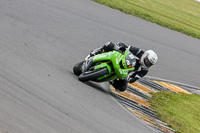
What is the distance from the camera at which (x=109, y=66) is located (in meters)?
8.48

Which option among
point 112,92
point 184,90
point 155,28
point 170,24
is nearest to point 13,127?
point 112,92

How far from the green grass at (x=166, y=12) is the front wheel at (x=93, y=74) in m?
9.76

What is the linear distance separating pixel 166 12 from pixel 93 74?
14608mm

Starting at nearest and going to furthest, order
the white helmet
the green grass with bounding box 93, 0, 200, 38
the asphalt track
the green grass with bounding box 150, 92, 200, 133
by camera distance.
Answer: the asphalt track → the white helmet → the green grass with bounding box 150, 92, 200, 133 → the green grass with bounding box 93, 0, 200, 38

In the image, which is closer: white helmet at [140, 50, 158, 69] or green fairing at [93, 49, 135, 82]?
white helmet at [140, 50, 158, 69]

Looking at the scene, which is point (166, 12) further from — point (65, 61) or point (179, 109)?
point (65, 61)

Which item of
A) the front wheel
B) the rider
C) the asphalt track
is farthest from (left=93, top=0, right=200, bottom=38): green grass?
the front wheel

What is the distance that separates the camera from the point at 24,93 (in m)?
6.18

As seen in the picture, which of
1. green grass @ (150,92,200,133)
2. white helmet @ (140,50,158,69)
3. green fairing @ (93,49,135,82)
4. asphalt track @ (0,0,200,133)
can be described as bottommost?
green grass @ (150,92,200,133)

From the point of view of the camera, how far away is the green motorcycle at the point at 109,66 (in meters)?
8.37

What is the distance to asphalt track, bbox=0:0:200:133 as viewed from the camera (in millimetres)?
5773

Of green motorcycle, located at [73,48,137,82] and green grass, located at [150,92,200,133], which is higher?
green motorcycle, located at [73,48,137,82]

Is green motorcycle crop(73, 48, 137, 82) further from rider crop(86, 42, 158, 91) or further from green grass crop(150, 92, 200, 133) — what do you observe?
green grass crop(150, 92, 200, 133)

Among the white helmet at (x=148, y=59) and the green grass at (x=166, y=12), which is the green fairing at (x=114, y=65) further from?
the green grass at (x=166, y=12)
